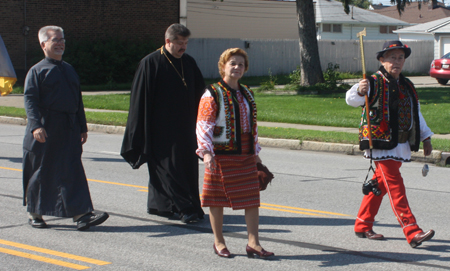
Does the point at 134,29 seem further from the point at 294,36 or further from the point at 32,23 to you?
the point at 294,36

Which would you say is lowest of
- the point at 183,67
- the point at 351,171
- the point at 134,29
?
the point at 351,171

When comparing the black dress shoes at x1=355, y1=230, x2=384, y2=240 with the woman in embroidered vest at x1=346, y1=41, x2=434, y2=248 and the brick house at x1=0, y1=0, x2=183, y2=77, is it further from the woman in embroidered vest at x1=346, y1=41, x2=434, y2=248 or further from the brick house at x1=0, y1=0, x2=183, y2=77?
the brick house at x1=0, y1=0, x2=183, y2=77

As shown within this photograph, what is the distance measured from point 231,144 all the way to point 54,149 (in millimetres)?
1928

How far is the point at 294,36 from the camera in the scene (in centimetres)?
4859

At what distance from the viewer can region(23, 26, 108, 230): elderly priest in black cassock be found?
5816mm

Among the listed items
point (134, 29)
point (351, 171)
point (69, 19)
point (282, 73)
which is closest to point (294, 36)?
point (282, 73)

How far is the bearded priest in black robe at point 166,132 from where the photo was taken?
624cm

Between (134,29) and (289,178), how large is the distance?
23573 millimetres

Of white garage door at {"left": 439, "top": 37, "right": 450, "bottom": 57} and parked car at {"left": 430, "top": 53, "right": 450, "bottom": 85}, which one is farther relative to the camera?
white garage door at {"left": 439, "top": 37, "right": 450, "bottom": 57}

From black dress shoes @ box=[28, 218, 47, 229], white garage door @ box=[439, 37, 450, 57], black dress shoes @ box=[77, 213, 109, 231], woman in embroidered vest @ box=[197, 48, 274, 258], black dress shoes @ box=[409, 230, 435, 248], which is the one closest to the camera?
woman in embroidered vest @ box=[197, 48, 274, 258]

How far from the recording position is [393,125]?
538 centimetres

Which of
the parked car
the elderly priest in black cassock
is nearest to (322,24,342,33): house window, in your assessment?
the parked car

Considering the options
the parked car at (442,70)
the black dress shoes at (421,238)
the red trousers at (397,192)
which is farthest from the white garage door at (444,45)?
the black dress shoes at (421,238)

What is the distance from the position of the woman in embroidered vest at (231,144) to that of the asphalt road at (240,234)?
0.49 meters
